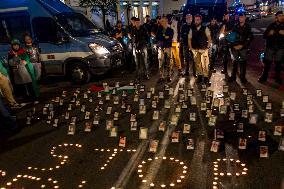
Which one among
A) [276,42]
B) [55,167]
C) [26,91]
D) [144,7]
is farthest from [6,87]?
[144,7]

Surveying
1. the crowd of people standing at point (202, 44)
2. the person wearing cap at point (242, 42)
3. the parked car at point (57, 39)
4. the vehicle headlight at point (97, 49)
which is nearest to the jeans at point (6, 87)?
the parked car at point (57, 39)

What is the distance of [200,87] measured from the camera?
9508 millimetres

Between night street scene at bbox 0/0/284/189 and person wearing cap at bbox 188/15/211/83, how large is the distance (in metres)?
0.03

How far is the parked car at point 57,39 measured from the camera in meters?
10.6

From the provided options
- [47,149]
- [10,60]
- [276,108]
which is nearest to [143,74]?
[10,60]

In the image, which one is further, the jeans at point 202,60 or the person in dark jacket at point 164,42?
the person in dark jacket at point 164,42

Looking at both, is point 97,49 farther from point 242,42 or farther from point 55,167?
point 55,167

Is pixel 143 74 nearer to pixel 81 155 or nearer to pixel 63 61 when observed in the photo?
pixel 63 61

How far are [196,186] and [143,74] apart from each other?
720 centimetres

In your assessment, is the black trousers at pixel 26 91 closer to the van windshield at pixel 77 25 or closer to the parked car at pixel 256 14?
the van windshield at pixel 77 25

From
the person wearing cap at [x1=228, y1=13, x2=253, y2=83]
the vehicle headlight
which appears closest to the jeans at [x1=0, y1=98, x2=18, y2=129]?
the vehicle headlight

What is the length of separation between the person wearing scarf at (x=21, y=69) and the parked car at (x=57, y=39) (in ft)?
5.49

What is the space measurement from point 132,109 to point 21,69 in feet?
10.0

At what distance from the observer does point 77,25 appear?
36.8 ft
